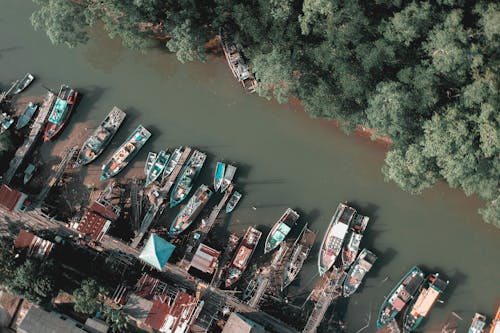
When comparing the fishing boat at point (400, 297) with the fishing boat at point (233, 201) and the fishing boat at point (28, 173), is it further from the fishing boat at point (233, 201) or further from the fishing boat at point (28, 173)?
the fishing boat at point (28, 173)

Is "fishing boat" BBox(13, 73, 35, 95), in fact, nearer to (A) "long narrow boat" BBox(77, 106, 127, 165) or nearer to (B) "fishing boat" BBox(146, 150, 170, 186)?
(A) "long narrow boat" BBox(77, 106, 127, 165)

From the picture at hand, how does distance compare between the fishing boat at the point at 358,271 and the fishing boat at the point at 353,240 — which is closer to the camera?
the fishing boat at the point at 358,271

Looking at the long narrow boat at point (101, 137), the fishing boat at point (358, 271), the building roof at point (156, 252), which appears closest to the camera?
the building roof at point (156, 252)

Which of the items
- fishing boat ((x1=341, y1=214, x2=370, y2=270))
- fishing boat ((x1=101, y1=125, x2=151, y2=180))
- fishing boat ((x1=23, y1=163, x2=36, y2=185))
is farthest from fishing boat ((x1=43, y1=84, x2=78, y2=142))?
fishing boat ((x1=341, y1=214, x2=370, y2=270))

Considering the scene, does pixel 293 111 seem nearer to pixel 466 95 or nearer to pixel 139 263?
pixel 466 95

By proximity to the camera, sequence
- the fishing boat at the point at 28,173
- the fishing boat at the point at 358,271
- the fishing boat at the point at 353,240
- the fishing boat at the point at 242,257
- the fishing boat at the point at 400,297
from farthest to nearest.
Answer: the fishing boat at the point at 28,173
the fishing boat at the point at 242,257
the fishing boat at the point at 353,240
the fishing boat at the point at 358,271
the fishing boat at the point at 400,297

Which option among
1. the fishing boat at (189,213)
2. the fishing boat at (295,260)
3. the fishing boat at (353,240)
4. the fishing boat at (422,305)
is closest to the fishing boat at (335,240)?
the fishing boat at (353,240)

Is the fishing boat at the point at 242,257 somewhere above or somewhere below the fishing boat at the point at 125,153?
below
